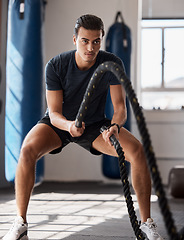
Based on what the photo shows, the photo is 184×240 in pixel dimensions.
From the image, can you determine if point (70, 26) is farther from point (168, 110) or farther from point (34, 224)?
point (34, 224)

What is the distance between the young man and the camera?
2090 mm

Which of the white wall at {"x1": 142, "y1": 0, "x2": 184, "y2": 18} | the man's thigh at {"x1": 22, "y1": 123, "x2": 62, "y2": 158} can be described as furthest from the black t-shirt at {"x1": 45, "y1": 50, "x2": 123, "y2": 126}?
the white wall at {"x1": 142, "y1": 0, "x2": 184, "y2": 18}

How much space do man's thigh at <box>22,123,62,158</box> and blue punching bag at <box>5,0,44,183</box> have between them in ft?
5.33

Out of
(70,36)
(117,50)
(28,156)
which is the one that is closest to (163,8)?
(117,50)

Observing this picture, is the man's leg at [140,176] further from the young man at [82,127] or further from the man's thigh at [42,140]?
the man's thigh at [42,140]

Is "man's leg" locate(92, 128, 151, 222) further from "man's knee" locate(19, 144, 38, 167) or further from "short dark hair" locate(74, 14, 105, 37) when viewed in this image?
"short dark hair" locate(74, 14, 105, 37)

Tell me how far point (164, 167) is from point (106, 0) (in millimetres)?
2483

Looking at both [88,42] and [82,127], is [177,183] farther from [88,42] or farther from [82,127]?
[88,42]

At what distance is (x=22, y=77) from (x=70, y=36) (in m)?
1.62

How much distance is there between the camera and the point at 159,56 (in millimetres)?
5512

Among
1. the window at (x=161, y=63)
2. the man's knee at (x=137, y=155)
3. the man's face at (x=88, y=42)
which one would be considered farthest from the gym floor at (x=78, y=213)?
the window at (x=161, y=63)

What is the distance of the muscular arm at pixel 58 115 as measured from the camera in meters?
2.09

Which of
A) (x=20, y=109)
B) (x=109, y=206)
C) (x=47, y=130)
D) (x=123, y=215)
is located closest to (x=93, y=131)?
(x=47, y=130)

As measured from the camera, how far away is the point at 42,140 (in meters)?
2.18
